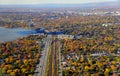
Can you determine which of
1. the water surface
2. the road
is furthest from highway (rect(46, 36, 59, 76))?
the water surface

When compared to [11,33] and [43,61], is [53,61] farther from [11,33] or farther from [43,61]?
[11,33]

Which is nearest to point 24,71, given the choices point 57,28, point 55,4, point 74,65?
point 74,65

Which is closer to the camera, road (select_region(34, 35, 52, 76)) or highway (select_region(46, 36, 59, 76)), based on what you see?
highway (select_region(46, 36, 59, 76))

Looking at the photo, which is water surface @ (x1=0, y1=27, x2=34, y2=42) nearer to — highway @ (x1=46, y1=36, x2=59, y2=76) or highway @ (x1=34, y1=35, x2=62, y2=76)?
highway @ (x1=34, y1=35, x2=62, y2=76)

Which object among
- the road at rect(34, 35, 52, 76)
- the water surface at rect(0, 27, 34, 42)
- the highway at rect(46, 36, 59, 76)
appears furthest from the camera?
the water surface at rect(0, 27, 34, 42)

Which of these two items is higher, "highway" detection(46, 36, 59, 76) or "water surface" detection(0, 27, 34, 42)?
"highway" detection(46, 36, 59, 76)

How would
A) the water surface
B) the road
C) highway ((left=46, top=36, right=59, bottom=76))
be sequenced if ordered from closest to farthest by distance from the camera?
highway ((left=46, top=36, right=59, bottom=76))
the road
the water surface

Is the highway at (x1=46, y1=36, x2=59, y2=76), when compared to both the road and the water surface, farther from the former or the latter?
the water surface

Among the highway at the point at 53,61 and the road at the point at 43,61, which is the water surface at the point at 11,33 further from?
the highway at the point at 53,61

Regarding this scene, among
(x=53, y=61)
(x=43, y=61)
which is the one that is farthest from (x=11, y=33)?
→ (x=53, y=61)

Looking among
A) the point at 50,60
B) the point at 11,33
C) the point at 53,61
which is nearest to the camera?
the point at 53,61

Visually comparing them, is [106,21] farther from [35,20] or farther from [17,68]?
[17,68]
